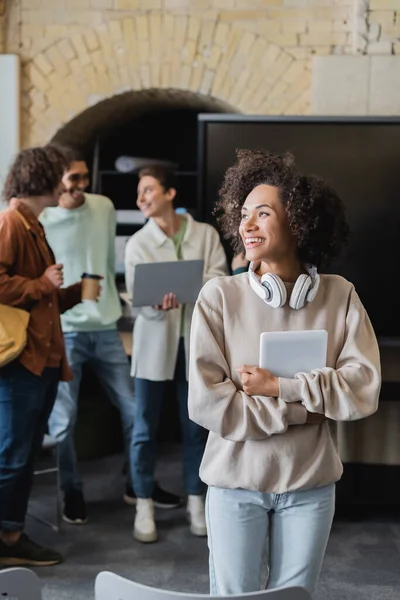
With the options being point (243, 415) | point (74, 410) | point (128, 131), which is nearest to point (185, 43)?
point (128, 131)

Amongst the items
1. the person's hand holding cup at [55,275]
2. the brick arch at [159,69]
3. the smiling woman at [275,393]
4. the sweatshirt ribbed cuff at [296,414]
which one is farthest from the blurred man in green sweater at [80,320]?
the sweatshirt ribbed cuff at [296,414]

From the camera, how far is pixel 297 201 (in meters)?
1.96

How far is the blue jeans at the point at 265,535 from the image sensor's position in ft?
6.24

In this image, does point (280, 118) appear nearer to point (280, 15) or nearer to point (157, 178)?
point (157, 178)

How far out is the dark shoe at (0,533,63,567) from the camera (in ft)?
10.8

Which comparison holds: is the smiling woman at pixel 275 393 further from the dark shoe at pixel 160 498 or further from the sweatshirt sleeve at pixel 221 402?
the dark shoe at pixel 160 498

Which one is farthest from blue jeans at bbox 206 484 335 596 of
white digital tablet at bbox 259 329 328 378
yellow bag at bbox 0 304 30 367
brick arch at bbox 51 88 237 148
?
brick arch at bbox 51 88 237 148

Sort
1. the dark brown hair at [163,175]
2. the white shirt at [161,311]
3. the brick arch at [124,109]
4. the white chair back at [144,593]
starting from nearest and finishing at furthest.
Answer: the white chair back at [144,593] → the white shirt at [161,311] → the dark brown hair at [163,175] → the brick arch at [124,109]

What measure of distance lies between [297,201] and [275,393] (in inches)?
17.8

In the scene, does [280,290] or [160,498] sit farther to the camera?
[160,498]

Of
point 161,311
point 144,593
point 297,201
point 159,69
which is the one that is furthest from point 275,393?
point 159,69

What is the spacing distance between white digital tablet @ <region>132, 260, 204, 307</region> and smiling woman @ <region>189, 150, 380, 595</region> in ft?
4.59

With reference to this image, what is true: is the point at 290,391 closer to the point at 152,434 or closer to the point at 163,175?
the point at 152,434

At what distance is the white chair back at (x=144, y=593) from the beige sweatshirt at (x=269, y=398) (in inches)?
15.9
